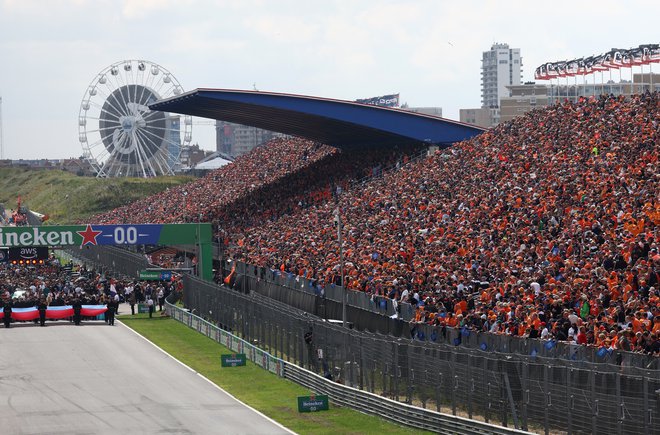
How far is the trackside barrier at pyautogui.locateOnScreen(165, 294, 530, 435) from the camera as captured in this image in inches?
1039

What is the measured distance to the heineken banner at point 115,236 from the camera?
6091 cm

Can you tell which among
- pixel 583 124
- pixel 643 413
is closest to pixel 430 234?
pixel 583 124

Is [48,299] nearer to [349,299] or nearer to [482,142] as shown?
[349,299]

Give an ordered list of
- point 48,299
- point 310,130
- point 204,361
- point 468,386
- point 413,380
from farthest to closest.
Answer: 1. point 310,130
2. point 48,299
3. point 204,361
4. point 413,380
5. point 468,386

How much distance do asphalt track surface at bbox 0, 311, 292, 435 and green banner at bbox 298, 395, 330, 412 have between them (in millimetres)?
1089

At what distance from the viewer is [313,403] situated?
1264 inches

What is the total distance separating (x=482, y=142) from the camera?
60.5m

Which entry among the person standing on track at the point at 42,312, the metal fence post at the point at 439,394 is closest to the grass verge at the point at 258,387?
the metal fence post at the point at 439,394

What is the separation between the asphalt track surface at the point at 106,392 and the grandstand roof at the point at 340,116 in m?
26.7

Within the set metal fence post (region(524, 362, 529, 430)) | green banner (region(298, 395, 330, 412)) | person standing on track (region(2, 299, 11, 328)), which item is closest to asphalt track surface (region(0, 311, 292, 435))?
green banner (region(298, 395, 330, 412))

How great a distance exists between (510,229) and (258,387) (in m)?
10.1

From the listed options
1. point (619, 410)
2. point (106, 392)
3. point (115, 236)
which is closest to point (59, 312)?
point (115, 236)

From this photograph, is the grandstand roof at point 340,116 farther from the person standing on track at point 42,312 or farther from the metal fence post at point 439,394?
the metal fence post at point 439,394

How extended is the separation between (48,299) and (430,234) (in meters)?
17.9
